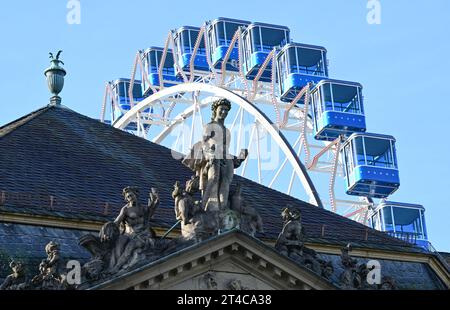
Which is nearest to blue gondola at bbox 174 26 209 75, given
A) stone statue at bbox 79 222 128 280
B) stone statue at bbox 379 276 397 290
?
stone statue at bbox 379 276 397 290

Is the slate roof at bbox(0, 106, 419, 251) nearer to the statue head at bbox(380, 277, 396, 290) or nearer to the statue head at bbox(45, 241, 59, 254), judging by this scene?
the statue head at bbox(45, 241, 59, 254)

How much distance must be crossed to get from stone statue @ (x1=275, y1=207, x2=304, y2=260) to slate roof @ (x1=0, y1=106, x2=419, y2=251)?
2698 millimetres

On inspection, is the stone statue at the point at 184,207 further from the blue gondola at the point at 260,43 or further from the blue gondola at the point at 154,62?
the blue gondola at the point at 154,62

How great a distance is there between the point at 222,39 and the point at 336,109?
15.0 meters

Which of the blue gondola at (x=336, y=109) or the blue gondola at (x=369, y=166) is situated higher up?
the blue gondola at (x=336, y=109)

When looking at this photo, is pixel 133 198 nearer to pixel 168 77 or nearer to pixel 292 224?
pixel 292 224

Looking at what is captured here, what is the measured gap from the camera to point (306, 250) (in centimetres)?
5009

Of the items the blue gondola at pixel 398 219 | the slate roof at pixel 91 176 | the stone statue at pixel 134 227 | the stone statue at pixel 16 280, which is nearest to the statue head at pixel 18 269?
the stone statue at pixel 16 280

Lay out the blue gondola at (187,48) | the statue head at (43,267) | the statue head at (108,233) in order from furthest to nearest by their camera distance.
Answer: the blue gondola at (187,48)
the statue head at (108,233)
the statue head at (43,267)

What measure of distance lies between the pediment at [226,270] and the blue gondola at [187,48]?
86635 mm

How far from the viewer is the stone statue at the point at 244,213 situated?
4878 centimetres

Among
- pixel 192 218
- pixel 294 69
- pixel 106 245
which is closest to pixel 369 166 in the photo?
pixel 294 69
